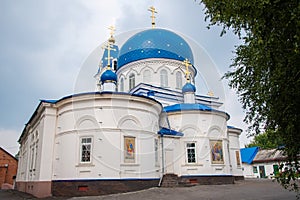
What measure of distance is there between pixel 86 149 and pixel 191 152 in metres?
7.84

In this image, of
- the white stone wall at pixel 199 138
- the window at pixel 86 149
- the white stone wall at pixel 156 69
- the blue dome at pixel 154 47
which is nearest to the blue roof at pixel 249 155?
the blue dome at pixel 154 47

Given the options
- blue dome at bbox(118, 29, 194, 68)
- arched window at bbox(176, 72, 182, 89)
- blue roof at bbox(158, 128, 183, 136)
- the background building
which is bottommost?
the background building

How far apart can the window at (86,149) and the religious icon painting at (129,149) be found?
6.17 feet

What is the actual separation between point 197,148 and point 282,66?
561 inches

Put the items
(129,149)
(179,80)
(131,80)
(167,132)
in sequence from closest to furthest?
(129,149) → (167,132) → (179,80) → (131,80)

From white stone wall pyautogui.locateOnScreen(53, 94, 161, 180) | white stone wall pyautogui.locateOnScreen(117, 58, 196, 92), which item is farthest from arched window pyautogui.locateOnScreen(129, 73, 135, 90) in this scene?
white stone wall pyautogui.locateOnScreen(53, 94, 161, 180)

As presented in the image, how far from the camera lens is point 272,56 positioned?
5.84 metres

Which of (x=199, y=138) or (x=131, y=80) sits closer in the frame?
(x=199, y=138)

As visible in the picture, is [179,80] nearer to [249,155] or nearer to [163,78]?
[163,78]

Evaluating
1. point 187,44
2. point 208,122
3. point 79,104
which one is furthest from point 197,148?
point 187,44

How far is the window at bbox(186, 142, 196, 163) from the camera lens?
1926 centimetres

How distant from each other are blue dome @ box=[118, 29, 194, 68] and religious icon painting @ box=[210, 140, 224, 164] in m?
9.06

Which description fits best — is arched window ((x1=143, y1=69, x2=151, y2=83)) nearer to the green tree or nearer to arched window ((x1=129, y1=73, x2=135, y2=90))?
arched window ((x1=129, y1=73, x2=135, y2=90))

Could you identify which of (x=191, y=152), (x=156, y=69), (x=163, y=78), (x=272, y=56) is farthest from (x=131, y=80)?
(x=272, y=56)
